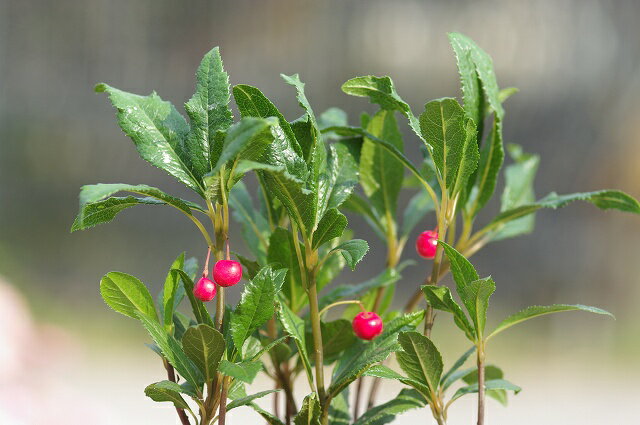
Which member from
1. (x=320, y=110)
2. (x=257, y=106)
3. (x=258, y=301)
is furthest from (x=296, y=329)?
(x=320, y=110)

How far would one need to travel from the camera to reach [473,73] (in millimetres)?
647

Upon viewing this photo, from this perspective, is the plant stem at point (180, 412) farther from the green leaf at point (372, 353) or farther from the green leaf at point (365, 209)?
the green leaf at point (365, 209)

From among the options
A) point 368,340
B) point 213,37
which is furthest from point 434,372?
point 213,37

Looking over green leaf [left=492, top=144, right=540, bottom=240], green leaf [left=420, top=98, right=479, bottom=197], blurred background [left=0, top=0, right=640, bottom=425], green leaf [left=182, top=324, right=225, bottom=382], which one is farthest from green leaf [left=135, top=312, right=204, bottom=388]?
blurred background [left=0, top=0, right=640, bottom=425]

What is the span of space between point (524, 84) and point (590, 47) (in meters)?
0.30

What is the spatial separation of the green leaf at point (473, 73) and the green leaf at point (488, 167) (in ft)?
0.06

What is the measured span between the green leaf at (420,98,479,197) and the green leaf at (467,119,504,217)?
0.23ft

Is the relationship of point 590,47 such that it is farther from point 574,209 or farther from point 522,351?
point 522,351

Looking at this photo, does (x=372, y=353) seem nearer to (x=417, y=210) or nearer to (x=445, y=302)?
(x=445, y=302)

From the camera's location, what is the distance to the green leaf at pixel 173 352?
1.79 feet

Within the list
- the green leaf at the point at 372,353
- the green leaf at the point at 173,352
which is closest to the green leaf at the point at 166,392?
the green leaf at the point at 173,352

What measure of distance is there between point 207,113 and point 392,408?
0.27m

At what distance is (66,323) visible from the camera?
308 centimetres

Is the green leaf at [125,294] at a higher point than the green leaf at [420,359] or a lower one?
higher
